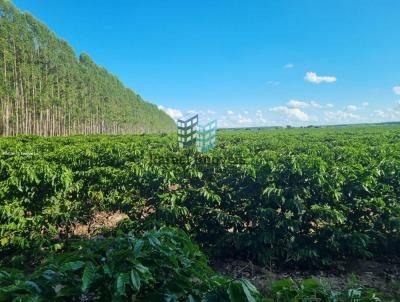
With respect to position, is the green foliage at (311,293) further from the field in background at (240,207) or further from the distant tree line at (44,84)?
the distant tree line at (44,84)

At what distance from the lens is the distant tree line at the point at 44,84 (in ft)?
109

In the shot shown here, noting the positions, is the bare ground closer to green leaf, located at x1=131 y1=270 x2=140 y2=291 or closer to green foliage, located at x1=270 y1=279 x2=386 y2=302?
green foliage, located at x1=270 y1=279 x2=386 y2=302

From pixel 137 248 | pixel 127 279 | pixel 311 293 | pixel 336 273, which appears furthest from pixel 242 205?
pixel 127 279

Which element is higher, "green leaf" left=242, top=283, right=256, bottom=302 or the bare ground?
"green leaf" left=242, top=283, right=256, bottom=302

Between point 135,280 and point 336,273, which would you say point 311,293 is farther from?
point 336,273

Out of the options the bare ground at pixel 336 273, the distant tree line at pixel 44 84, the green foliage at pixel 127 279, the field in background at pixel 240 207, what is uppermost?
the distant tree line at pixel 44 84

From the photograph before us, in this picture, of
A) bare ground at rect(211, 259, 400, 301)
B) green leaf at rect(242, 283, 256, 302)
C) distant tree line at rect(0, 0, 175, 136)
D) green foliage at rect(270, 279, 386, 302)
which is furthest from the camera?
distant tree line at rect(0, 0, 175, 136)

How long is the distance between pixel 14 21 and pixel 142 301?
130 ft

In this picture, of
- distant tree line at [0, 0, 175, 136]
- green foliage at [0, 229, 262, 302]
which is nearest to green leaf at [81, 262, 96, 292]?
green foliage at [0, 229, 262, 302]

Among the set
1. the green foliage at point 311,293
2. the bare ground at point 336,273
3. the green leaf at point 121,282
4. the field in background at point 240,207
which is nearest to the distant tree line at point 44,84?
the field in background at point 240,207

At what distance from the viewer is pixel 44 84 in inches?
1533

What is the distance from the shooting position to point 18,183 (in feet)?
16.6

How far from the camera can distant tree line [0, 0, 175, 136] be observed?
3309cm

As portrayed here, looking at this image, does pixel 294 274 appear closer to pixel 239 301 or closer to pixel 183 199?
pixel 183 199
